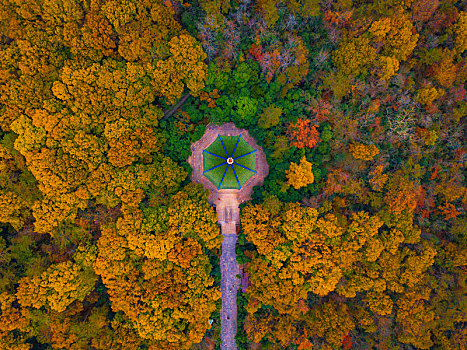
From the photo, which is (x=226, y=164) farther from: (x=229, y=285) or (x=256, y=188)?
(x=229, y=285)

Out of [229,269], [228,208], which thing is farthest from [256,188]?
[229,269]

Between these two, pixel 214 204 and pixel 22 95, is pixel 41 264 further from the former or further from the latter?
pixel 214 204

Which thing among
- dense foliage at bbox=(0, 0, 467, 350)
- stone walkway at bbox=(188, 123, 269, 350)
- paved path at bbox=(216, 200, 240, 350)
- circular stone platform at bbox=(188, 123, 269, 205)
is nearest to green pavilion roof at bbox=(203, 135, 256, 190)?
circular stone platform at bbox=(188, 123, 269, 205)

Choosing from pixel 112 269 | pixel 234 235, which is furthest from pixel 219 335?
A: pixel 112 269

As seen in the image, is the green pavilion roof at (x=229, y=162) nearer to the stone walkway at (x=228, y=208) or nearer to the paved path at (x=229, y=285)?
the stone walkway at (x=228, y=208)

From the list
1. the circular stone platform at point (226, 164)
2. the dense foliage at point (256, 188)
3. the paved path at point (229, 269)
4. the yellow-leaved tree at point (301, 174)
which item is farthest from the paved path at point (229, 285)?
the yellow-leaved tree at point (301, 174)

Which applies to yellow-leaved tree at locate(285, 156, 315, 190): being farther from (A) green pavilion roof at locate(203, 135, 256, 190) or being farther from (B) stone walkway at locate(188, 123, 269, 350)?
(A) green pavilion roof at locate(203, 135, 256, 190)
